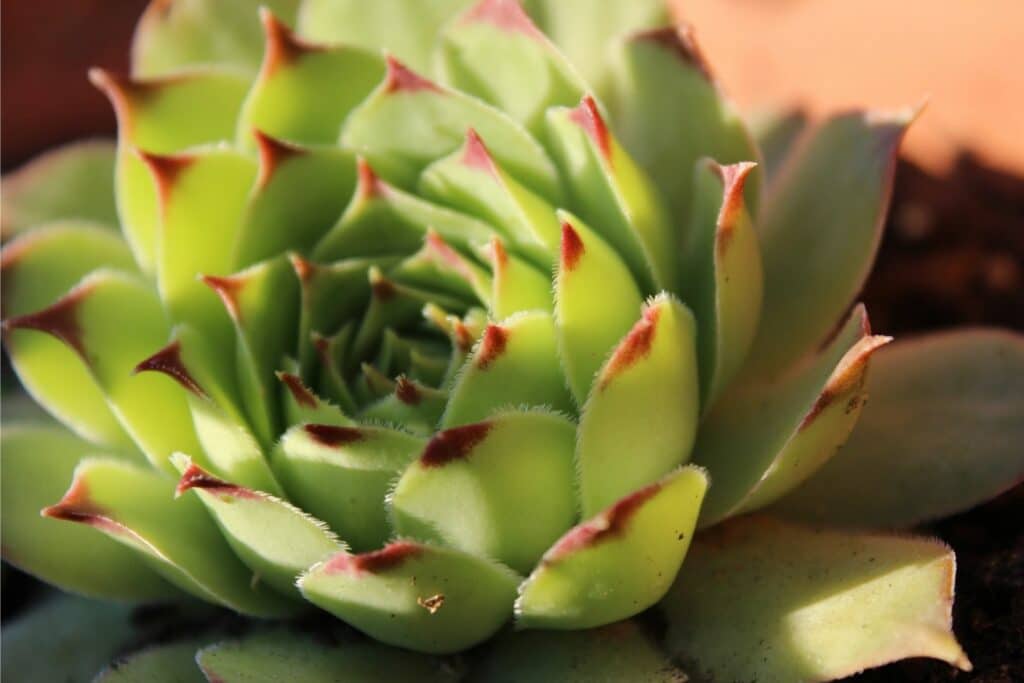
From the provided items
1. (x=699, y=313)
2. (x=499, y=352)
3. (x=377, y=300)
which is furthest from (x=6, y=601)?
(x=699, y=313)

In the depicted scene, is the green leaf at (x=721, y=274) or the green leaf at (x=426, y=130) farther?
the green leaf at (x=426, y=130)

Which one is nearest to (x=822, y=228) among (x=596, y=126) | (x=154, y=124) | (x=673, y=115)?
(x=673, y=115)

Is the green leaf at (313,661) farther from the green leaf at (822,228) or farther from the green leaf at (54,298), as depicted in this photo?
the green leaf at (822,228)

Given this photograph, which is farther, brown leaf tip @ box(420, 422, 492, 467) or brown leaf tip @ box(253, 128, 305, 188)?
brown leaf tip @ box(253, 128, 305, 188)

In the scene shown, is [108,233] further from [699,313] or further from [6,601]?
[699,313]

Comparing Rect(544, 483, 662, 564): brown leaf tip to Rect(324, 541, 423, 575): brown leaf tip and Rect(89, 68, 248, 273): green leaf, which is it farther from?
Rect(89, 68, 248, 273): green leaf

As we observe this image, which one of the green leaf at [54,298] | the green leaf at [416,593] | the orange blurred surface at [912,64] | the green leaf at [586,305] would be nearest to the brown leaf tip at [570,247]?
the green leaf at [586,305]

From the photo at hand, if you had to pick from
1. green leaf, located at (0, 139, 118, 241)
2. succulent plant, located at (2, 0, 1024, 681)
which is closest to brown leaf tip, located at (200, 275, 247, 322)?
succulent plant, located at (2, 0, 1024, 681)
